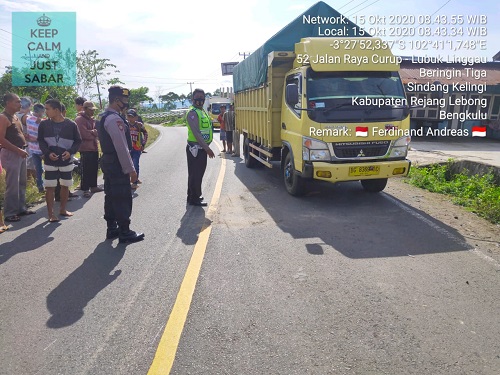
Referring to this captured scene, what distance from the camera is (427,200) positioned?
7.08 m

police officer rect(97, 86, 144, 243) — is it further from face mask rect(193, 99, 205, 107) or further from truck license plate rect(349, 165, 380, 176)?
truck license plate rect(349, 165, 380, 176)

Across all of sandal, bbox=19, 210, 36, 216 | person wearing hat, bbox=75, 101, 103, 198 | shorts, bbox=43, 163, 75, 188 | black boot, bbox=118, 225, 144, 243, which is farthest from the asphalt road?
person wearing hat, bbox=75, 101, 103, 198

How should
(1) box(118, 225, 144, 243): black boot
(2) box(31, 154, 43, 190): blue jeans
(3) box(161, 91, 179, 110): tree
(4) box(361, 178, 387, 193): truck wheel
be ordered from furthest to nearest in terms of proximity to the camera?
(3) box(161, 91, 179, 110): tree, (2) box(31, 154, 43, 190): blue jeans, (4) box(361, 178, 387, 193): truck wheel, (1) box(118, 225, 144, 243): black boot

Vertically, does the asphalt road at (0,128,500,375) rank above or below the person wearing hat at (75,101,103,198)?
below

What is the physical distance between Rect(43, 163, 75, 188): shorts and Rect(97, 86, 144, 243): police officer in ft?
4.26

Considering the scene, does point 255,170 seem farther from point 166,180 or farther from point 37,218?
point 37,218

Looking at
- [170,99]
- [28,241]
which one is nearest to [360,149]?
[28,241]

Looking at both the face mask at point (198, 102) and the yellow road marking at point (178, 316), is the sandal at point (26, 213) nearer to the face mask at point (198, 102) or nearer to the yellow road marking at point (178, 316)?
the yellow road marking at point (178, 316)

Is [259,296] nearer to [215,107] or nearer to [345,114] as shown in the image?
[345,114]

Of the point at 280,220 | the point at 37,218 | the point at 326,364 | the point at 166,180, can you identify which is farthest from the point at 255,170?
the point at 326,364

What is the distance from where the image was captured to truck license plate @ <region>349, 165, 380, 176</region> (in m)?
6.31

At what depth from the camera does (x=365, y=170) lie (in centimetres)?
634

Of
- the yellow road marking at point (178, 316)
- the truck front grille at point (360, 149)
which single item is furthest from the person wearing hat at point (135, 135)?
the truck front grille at point (360, 149)

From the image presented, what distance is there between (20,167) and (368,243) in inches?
214
